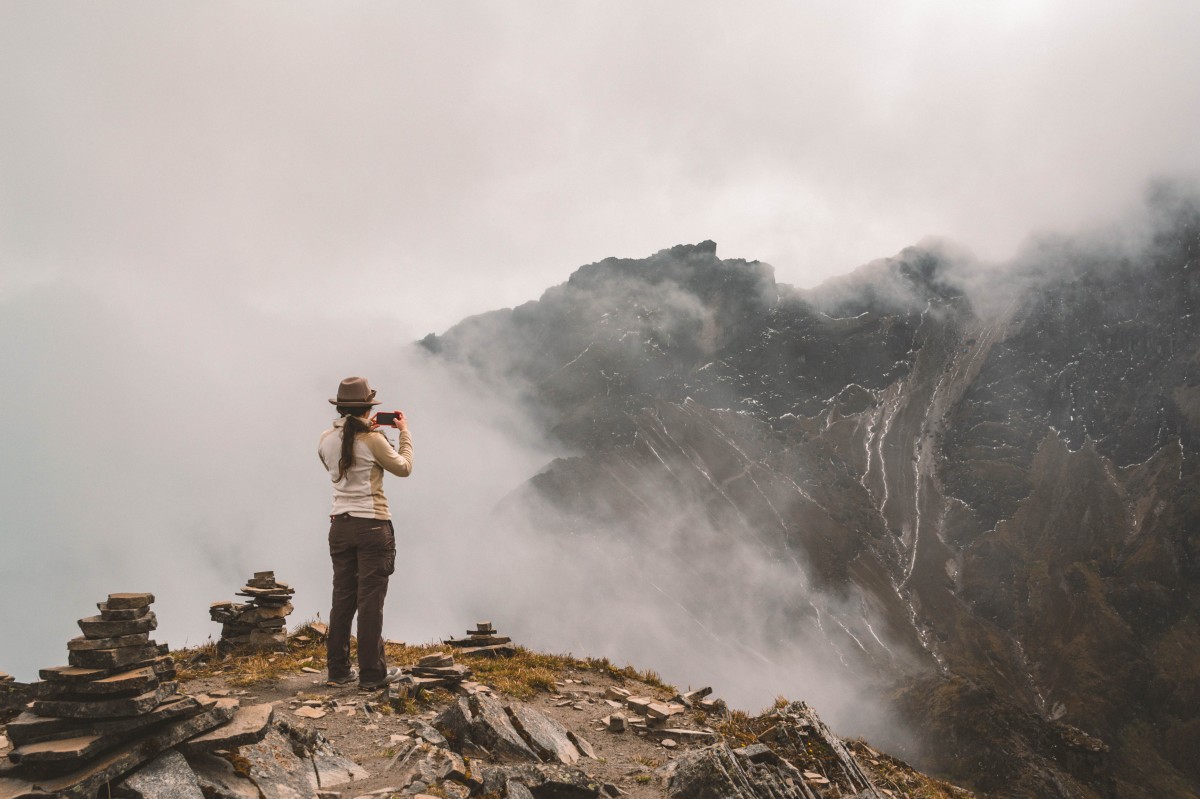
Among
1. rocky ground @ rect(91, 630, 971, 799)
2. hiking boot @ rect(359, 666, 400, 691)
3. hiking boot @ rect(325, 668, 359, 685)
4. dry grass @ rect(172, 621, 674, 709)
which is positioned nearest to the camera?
rocky ground @ rect(91, 630, 971, 799)

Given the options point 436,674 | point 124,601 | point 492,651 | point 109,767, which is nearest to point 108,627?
point 124,601

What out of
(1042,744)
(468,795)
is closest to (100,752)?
(468,795)

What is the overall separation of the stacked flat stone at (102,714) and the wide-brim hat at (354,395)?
4.24m

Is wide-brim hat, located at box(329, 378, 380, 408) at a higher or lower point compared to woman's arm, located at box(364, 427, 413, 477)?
higher

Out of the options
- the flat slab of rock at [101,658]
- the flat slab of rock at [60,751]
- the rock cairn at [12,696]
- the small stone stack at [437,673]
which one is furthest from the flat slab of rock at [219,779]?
the rock cairn at [12,696]

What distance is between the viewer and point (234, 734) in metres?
6.88

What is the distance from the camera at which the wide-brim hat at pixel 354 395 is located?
11.0m

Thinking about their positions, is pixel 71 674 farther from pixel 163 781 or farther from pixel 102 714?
pixel 163 781

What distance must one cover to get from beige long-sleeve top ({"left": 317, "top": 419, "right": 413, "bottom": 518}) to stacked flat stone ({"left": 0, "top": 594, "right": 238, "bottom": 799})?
376 cm

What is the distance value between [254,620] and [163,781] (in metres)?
9.24

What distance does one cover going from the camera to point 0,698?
997cm

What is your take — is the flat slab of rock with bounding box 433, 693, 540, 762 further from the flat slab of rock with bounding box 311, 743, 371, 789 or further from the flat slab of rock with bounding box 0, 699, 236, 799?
the flat slab of rock with bounding box 0, 699, 236, 799

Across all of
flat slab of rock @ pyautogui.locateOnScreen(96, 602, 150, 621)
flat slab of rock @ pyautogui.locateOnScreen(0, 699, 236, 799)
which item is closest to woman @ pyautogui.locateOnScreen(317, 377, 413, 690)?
flat slab of rock @ pyautogui.locateOnScreen(96, 602, 150, 621)

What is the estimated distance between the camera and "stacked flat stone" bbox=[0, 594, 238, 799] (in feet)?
19.9
